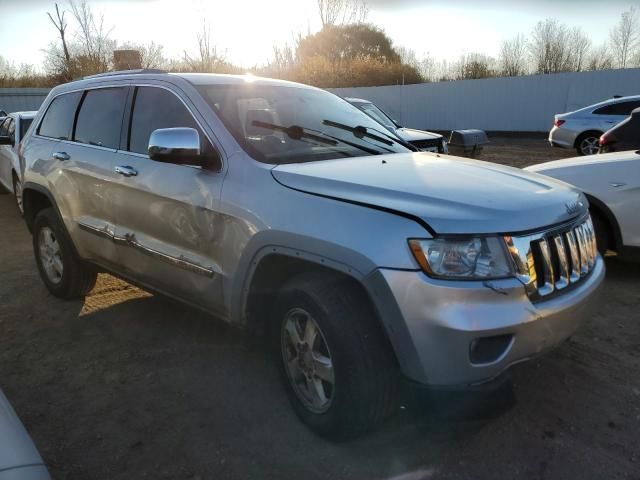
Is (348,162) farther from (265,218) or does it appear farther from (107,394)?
(107,394)

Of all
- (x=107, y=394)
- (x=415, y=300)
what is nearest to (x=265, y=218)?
(x=415, y=300)

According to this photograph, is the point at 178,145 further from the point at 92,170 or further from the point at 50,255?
the point at 50,255

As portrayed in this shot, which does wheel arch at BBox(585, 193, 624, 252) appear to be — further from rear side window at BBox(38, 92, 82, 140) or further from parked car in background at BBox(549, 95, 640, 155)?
parked car in background at BBox(549, 95, 640, 155)

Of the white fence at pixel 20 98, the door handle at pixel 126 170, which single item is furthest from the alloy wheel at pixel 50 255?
the white fence at pixel 20 98

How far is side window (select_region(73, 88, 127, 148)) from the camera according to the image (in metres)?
3.95

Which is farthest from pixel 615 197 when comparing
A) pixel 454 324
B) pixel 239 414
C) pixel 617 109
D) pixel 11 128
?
pixel 617 109

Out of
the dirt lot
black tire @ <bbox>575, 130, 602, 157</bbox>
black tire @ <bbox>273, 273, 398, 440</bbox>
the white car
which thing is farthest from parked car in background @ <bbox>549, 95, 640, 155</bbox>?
black tire @ <bbox>273, 273, 398, 440</bbox>

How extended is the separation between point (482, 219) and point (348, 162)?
994 mm

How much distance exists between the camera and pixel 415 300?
7.30 feet

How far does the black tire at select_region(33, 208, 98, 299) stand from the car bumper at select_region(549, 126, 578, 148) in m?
12.4

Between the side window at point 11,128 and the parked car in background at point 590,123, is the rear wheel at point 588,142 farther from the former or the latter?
the side window at point 11,128

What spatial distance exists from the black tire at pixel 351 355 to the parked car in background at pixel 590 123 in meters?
12.4

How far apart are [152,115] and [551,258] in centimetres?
260

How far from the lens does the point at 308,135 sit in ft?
11.1
